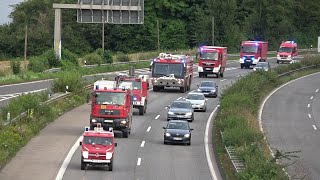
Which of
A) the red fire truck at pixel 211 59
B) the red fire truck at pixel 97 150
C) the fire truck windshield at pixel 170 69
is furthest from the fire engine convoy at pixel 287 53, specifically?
the red fire truck at pixel 97 150

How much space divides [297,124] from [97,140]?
24.9m

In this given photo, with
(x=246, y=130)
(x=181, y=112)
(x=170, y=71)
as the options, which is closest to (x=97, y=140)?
(x=246, y=130)

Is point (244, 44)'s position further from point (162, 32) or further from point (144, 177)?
point (144, 177)

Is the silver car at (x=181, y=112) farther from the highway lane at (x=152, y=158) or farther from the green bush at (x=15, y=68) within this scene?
the green bush at (x=15, y=68)

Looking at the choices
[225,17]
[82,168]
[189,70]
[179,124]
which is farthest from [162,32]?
[82,168]

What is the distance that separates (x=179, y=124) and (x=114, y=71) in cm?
4830

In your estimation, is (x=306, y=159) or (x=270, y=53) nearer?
Answer: (x=306, y=159)

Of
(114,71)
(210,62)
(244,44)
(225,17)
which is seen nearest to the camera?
(210,62)

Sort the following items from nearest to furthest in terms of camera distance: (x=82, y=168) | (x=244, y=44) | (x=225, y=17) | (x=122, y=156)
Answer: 1. (x=82, y=168)
2. (x=122, y=156)
3. (x=244, y=44)
4. (x=225, y=17)

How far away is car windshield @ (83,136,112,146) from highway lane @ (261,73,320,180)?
7.77m

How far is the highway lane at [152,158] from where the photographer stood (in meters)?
34.0

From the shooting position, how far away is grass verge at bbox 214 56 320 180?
98.5 feet

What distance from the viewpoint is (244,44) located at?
103625 millimetres

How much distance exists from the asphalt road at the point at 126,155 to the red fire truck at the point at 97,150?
0.39 metres
